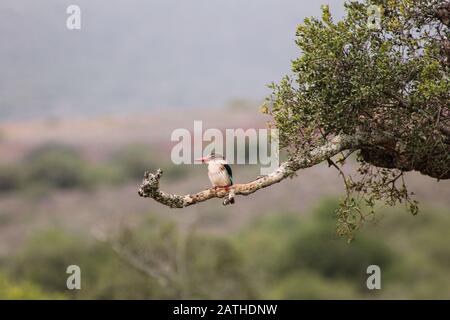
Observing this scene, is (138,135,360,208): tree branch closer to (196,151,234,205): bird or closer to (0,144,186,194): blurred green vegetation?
(196,151,234,205): bird

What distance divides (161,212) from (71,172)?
1348 inches

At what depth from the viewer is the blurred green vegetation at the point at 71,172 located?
126m

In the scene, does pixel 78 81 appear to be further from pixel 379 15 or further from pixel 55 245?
pixel 379 15

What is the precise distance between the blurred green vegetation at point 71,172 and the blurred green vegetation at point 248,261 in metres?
→ 33.0

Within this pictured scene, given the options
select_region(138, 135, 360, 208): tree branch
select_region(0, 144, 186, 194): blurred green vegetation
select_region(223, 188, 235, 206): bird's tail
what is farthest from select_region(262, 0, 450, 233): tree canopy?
select_region(0, 144, 186, 194): blurred green vegetation

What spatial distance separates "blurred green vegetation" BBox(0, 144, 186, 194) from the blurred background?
0.64 feet

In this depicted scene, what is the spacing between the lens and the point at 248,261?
66.2 m

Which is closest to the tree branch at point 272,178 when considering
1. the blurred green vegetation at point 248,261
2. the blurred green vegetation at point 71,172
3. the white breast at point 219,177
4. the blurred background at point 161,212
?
the white breast at point 219,177

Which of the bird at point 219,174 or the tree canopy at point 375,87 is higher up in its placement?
the tree canopy at point 375,87

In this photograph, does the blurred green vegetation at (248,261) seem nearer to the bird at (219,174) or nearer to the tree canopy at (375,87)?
the bird at (219,174)

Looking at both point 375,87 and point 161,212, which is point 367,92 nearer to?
point 375,87

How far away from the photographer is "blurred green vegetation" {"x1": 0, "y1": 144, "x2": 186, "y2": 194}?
126 meters
